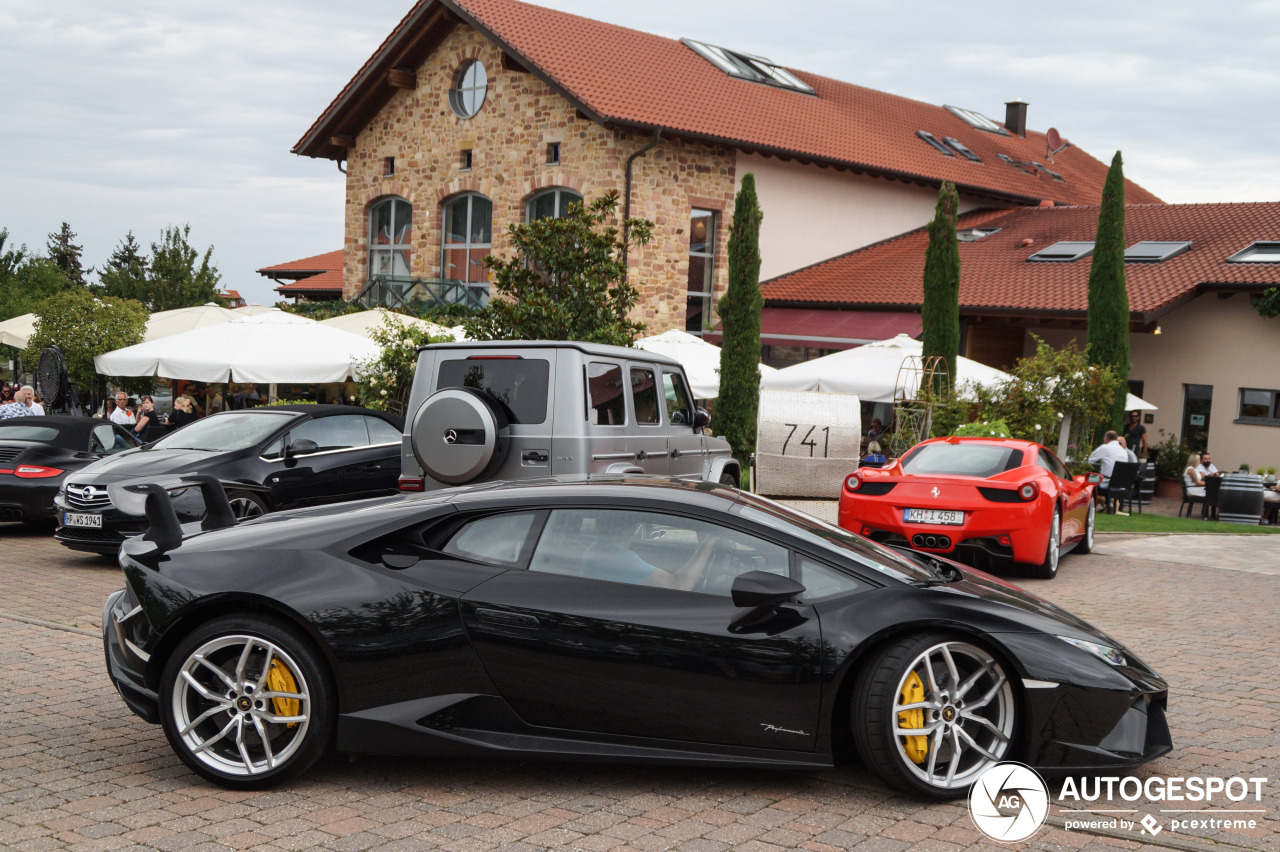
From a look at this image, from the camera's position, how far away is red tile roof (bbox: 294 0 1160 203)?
26.7m

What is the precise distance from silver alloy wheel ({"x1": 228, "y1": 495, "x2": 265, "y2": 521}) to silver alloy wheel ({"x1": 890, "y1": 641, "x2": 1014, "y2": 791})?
26.3 ft

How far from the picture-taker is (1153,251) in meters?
28.8

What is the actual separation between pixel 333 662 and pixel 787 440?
548 inches

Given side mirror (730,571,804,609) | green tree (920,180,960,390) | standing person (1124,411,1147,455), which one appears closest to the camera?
side mirror (730,571,804,609)

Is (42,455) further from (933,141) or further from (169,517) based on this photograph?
(933,141)

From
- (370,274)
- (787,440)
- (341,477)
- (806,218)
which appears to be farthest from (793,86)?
Answer: (341,477)

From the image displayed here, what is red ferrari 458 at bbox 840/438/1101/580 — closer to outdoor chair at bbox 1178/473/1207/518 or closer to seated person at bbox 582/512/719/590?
seated person at bbox 582/512/719/590

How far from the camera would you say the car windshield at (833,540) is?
16.0 feet

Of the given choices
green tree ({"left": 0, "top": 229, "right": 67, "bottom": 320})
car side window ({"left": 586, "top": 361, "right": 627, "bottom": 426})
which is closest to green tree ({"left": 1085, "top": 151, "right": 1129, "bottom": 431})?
car side window ({"left": 586, "top": 361, "right": 627, "bottom": 426})

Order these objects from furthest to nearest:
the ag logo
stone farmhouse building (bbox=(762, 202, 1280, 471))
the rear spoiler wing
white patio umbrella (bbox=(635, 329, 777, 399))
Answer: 1. stone farmhouse building (bbox=(762, 202, 1280, 471))
2. white patio umbrella (bbox=(635, 329, 777, 399))
3. the rear spoiler wing
4. the ag logo

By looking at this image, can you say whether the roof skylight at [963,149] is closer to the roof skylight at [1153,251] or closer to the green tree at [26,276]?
the roof skylight at [1153,251]

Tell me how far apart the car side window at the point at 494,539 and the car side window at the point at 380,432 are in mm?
8162

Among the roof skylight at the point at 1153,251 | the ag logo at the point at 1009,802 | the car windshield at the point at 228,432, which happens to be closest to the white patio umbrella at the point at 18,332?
the car windshield at the point at 228,432

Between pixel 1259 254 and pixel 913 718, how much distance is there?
26.1 meters
